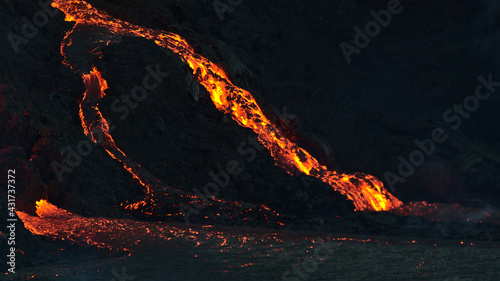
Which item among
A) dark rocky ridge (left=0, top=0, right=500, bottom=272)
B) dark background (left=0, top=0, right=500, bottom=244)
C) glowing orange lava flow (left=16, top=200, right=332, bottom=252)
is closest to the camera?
glowing orange lava flow (left=16, top=200, right=332, bottom=252)

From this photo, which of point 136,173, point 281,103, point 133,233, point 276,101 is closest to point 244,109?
point 276,101

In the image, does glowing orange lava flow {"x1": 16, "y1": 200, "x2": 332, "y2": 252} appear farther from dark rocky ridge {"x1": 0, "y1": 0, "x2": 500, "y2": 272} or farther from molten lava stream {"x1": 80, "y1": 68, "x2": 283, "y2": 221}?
molten lava stream {"x1": 80, "y1": 68, "x2": 283, "y2": 221}

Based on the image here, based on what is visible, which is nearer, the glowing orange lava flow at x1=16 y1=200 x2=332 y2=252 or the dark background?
the glowing orange lava flow at x1=16 y1=200 x2=332 y2=252

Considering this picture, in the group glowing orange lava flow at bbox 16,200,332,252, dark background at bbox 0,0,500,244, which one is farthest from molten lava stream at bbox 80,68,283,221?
glowing orange lava flow at bbox 16,200,332,252

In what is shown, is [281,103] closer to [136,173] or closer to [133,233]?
[136,173]

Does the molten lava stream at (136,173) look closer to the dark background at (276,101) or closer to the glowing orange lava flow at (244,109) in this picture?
the dark background at (276,101)

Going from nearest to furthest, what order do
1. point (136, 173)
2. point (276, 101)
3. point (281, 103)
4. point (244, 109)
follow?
point (136, 173) < point (244, 109) < point (276, 101) < point (281, 103)

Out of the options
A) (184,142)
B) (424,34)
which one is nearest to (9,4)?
(184,142)

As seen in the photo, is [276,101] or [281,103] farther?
[281,103]

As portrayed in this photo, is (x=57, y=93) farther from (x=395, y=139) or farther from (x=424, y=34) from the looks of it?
(x=424, y=34)
